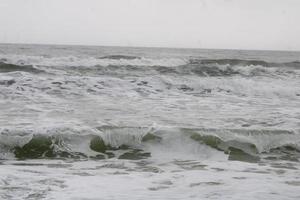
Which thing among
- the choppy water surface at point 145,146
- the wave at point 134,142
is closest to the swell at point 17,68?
the choppy water surface at point 145,146

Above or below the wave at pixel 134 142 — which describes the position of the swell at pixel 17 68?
above

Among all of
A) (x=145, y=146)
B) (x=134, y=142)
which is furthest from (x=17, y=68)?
(x=145, y=146)

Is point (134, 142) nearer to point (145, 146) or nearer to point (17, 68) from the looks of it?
point (145, 146)

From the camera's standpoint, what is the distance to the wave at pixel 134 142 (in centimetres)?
456

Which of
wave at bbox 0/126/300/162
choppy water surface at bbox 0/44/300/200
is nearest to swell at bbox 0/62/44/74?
choppy water surface at bbox 0/44/300/200

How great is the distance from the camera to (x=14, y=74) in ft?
37.5

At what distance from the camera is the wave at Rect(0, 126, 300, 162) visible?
4.56 metres

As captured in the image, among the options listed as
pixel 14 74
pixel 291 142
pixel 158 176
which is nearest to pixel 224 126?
pixel 291 142

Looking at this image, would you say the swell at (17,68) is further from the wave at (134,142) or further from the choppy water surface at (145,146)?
the wave at (134,142)

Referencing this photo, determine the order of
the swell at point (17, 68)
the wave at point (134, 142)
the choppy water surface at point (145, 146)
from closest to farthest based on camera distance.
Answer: the choppy water surface at point (145, 146)
the wave at point (134, 142)
the swell at point (17, 68)

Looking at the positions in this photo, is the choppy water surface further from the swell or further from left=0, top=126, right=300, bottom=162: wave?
the swell

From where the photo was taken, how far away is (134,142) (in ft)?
16.3

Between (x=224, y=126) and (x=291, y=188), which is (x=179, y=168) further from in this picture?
(x=224, y=126)

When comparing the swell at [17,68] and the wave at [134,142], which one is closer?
the wave at [134,142]
